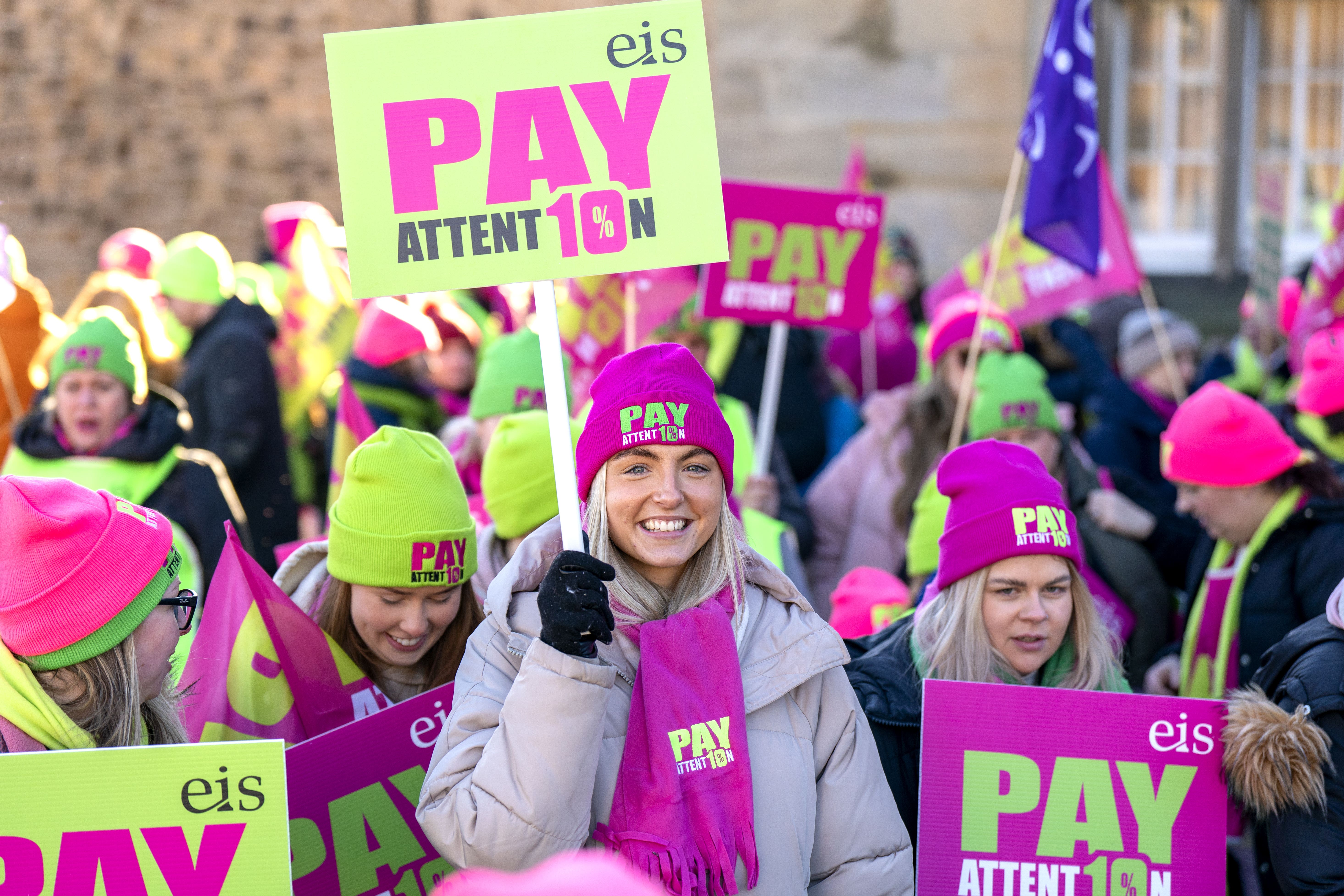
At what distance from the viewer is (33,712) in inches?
87.3

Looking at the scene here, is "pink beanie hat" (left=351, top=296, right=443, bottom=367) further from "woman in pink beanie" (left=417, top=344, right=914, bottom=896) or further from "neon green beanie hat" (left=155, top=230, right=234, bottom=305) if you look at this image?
"woman in pink beanie" (left=417, top=344, right=914, bottom=896)

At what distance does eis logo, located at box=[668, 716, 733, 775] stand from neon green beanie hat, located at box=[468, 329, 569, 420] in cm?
236

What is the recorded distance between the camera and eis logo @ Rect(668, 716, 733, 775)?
89.4 inches

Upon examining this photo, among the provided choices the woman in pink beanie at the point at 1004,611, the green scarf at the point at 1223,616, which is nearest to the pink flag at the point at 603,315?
the green scarf at the point at 1223,616

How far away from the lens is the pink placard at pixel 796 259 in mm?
5336

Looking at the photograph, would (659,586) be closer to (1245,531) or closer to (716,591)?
(716,591)

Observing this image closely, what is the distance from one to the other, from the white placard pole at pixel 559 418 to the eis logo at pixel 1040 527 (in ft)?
3.36

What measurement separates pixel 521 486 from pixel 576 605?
146 centimetres

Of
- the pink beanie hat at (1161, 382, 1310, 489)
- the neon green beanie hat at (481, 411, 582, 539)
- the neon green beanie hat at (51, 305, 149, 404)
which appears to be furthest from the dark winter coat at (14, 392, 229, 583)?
the pink beanie hat at (1161, 382, 1310, 489)

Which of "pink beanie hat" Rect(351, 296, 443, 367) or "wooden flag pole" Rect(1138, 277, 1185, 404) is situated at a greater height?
Result: "pink beanie hat" Rect(351, 296, 443, 367)

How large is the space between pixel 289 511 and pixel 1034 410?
322 centimetres

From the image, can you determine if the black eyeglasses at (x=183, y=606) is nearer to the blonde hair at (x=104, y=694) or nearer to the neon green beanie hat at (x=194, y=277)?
the blonde hair at (x=104, y=694)

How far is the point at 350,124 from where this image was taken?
7.99ft

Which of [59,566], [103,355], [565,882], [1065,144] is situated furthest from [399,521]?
[1065,144]
